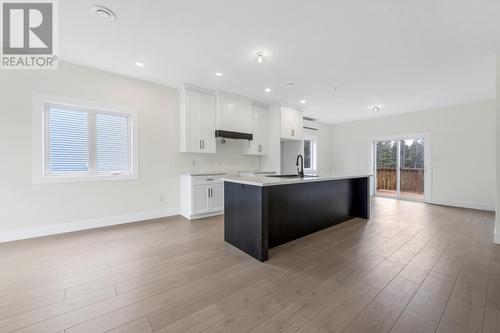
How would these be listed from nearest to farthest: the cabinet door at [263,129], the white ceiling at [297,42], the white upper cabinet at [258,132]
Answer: the white ceiling at [297,42] → the white upper cabinet at [258,132] → the cabinet door at [263,129]

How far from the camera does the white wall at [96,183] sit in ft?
9.57

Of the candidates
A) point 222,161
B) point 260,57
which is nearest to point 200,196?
point 222,161

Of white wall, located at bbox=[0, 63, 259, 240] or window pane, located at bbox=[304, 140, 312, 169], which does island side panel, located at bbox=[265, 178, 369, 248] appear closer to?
white wall, located at bbox=[0, 63, 259, 240]

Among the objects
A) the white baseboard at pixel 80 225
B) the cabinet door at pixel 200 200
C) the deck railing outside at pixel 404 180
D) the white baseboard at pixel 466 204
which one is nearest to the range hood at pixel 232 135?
the cabinet door at pixel 200 200

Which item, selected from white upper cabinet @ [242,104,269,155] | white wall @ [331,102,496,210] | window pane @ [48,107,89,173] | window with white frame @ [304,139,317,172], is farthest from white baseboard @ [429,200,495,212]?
window pane @ [48,107,89,173]

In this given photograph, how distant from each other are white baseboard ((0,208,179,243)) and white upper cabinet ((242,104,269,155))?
225cm

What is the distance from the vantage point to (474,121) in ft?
16.4

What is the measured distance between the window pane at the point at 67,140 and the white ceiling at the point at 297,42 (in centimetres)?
87

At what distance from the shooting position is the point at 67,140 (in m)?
3.35

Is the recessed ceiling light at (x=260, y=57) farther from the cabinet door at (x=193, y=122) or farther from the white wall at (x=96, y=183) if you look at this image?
the white wall at (x=96, y=183)

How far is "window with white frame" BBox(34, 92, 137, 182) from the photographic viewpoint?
3176 millimetres

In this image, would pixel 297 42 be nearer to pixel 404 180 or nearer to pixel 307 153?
pixel 307 153

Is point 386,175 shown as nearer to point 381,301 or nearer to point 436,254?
point 436,254

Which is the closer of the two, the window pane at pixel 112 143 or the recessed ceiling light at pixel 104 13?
the recessed ceiling light at pixel 104 13
